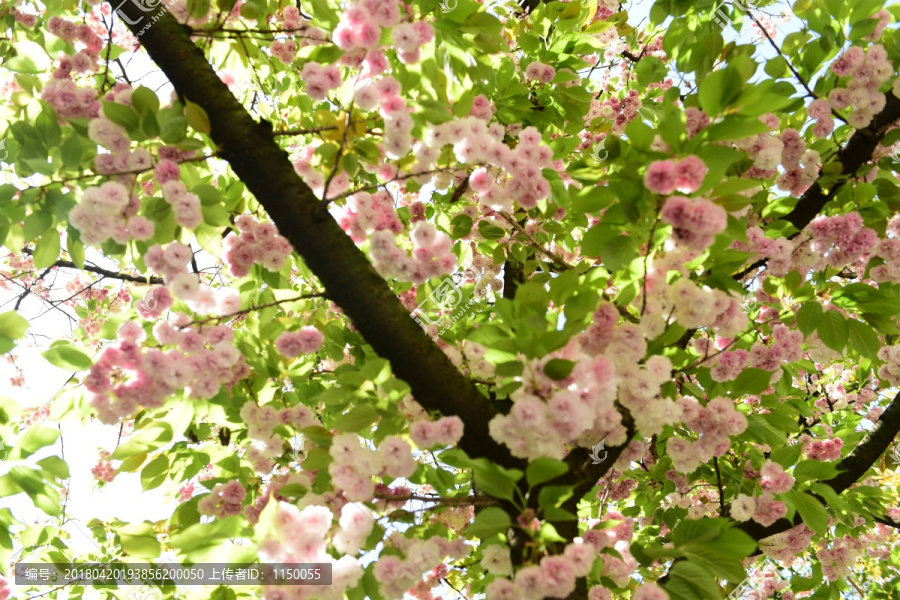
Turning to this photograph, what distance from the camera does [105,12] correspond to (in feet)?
13.7

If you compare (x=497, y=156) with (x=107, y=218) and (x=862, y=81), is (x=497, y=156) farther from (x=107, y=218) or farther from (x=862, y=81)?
(x=862, y=81)

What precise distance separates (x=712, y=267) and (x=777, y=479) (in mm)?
1126

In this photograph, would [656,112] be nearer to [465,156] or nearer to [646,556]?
[465,156]

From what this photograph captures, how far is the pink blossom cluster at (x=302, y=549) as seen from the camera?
1501mm

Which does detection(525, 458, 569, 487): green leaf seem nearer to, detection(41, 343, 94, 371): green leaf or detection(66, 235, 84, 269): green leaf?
detection(41, 343, 94, 371): green leaf

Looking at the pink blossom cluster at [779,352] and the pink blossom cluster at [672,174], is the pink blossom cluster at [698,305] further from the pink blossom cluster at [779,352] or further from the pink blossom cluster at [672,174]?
the pink blossom cluster at [779,352]

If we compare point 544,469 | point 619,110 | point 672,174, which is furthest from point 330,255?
point 619,110

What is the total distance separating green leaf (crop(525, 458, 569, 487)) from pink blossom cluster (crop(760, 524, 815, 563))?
8.75ft

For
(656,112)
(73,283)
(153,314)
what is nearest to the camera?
(153,314)

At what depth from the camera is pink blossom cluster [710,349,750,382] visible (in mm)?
2352

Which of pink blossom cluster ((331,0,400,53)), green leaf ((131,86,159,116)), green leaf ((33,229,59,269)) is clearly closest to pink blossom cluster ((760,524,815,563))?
pink blossom cluster ((331,0,400,53))

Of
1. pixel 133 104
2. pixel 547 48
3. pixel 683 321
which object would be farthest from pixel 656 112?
pixel 133 104

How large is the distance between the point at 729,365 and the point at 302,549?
6.08ft

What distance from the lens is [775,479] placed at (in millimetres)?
2410
